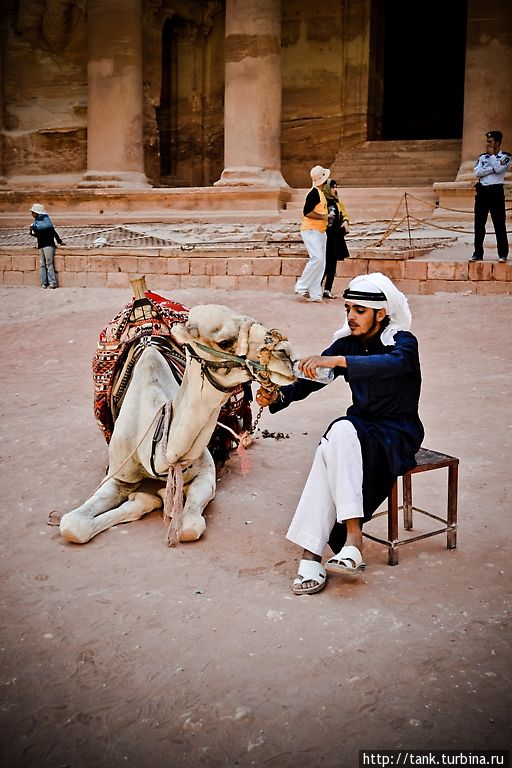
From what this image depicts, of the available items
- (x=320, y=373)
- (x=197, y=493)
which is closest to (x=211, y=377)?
(x=320, y=373)

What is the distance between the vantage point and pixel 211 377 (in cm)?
390

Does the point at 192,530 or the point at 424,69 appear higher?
the point at 424,69

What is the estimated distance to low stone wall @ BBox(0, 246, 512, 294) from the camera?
1141cm

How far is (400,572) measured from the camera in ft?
13.4

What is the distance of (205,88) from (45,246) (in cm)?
868

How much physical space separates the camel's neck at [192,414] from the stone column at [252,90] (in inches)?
495

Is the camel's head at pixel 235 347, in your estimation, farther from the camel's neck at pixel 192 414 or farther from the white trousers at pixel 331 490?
the white trousers at pixel 331 490

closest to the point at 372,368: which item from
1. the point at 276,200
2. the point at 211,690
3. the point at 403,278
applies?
the point at 211,690

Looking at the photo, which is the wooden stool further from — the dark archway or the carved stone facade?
the dark archway

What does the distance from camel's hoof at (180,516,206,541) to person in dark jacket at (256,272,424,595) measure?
2.23 feet

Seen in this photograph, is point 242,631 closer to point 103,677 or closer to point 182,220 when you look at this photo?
point 103,677

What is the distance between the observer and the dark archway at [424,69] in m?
22.5

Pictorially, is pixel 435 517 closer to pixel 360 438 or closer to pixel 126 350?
pixel 360 438

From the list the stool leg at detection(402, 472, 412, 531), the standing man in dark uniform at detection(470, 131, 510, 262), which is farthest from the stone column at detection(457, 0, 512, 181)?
the stool leg at detection(402, 472, 412, 531)
